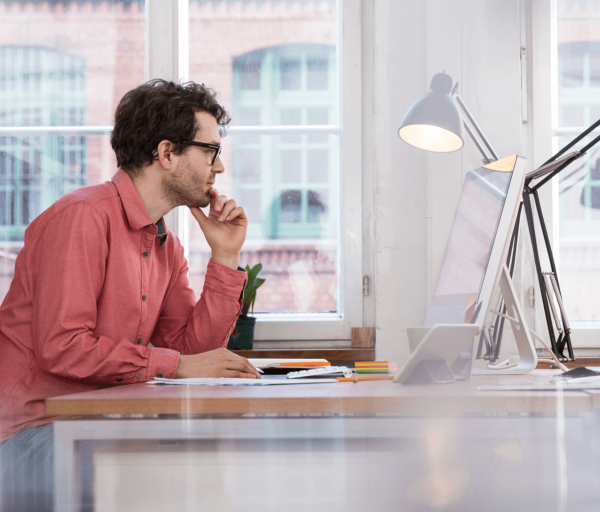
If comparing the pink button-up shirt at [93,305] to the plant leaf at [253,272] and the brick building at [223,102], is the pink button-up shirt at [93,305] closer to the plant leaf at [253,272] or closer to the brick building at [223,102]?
the plant leaf at [253,272]

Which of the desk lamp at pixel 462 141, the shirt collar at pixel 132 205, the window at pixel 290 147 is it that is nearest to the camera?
the shirt collar at pixel 132 205

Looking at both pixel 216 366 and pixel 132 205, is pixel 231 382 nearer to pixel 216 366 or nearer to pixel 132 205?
pixel 216 366

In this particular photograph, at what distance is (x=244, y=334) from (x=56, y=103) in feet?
3.82

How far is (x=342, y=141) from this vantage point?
1.95m

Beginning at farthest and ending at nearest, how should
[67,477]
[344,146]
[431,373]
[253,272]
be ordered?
[344,146] < [253,272] < [431,373] < [67,477]

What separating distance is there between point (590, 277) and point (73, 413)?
1.80 metres

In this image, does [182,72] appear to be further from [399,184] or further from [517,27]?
[517,27]

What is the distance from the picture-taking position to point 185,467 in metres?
0.53

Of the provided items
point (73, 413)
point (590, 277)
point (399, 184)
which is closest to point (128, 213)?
point (73, 413)

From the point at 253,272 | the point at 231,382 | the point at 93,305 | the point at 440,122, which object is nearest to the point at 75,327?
the point at 93,305

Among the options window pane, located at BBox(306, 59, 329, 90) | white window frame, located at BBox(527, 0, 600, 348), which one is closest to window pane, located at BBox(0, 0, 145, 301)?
window pane, located at BBox(306, 59, 329, 90)

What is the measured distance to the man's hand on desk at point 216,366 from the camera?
2.72 ft

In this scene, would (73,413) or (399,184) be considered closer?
(73,413)

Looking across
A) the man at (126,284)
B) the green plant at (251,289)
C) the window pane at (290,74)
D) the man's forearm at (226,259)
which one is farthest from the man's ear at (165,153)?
the window pane at (290,74)
